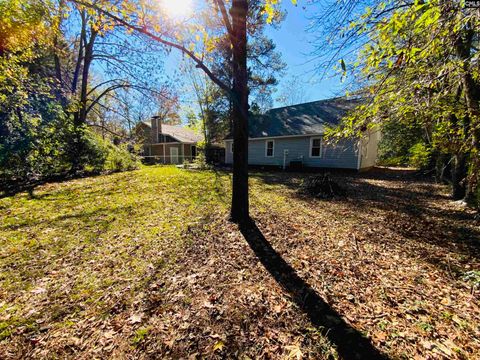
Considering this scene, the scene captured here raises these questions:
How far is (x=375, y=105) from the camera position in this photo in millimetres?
3172

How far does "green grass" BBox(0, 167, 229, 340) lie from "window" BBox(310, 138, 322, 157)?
916cm

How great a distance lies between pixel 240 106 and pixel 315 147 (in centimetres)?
1095

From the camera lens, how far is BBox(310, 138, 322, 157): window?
1339 cm

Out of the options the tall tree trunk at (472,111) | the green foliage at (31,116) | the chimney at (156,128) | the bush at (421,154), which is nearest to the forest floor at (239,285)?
the tall tree trunk at (472,111)

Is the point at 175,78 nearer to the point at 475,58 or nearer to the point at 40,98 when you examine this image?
the point at 40,98

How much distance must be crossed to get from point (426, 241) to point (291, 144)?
1157 cm

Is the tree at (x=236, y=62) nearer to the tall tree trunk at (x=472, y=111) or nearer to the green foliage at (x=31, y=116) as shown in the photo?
the green foliage at (x=31, y=116)

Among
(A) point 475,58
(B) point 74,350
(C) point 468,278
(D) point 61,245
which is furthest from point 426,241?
(D) point 61,245

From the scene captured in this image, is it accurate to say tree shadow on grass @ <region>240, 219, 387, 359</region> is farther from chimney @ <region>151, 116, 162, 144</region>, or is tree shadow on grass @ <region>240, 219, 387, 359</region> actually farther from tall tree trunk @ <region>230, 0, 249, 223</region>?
chimney @ <region>151, 116, 162, 144</region>

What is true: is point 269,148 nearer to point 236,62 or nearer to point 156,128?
point 236,62

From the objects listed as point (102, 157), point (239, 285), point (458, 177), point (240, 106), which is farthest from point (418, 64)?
point (102, 157)

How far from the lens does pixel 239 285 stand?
2516 millimetres

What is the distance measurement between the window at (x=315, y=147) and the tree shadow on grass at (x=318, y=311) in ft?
37.6

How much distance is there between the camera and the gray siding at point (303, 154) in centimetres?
1261
